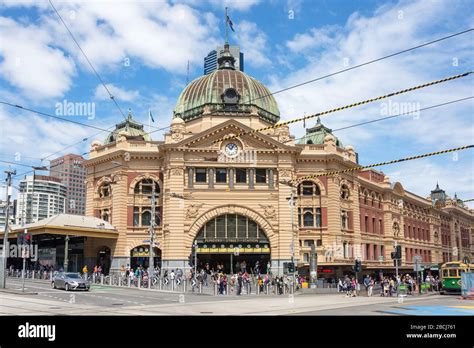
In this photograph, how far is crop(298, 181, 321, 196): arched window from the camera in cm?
6344

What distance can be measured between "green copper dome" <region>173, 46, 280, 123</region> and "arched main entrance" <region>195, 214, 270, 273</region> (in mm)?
14555

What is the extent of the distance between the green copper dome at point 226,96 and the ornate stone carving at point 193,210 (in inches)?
505

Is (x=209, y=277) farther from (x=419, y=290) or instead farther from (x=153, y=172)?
(x=419, y=290)

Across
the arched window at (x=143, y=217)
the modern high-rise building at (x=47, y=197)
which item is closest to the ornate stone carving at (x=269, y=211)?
the arched window at (x=143, y=217)

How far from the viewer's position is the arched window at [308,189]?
63.4m

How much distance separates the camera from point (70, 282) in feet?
129

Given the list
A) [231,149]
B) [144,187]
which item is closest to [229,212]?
[231,149]

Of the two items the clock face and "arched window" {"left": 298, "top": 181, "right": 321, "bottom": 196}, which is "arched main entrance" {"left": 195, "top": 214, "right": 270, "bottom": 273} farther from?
"arched window" {"left": 298, "top": 181, "right": 321, "bottom": 196}

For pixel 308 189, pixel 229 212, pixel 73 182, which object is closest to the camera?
pixel 229 212

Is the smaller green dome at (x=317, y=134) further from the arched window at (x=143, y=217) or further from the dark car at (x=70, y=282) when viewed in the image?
the dark car at (x=70, y=282)

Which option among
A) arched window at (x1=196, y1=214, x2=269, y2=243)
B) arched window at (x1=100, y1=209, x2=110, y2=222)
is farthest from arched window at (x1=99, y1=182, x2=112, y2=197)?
arched window at (x1=196, y1=214, x2=269, y2=243)

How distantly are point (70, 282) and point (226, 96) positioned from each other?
3465 cm

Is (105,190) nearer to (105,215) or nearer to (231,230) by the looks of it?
(105,215)

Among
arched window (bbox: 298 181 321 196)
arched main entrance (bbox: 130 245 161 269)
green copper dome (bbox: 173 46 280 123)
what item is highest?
green copper dome (bbox: 173 46 280 123)
